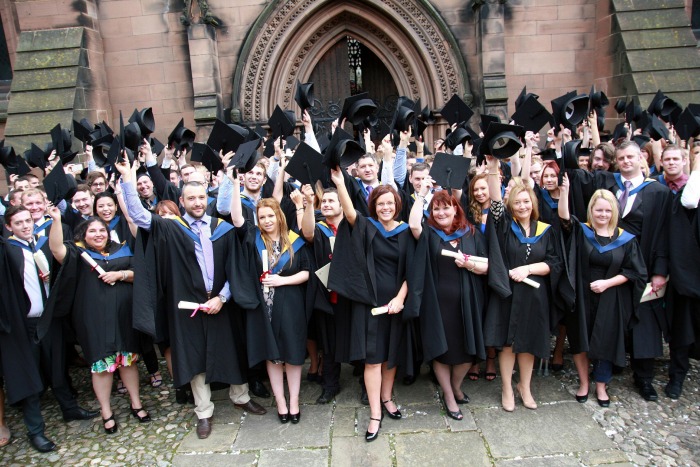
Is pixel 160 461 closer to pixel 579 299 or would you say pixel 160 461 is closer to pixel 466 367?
pixel 466 367

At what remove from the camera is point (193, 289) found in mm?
3930

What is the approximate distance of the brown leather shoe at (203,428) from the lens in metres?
3.90

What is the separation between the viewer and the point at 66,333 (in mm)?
4297

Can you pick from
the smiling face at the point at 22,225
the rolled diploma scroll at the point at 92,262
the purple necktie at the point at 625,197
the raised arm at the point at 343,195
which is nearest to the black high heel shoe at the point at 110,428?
the rolled diploma scroll at the point at 92,262

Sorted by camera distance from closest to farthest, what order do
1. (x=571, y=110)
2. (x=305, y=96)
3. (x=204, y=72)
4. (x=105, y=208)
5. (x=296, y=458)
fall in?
1. (x=296, y=458)
2. (x=105, y=208)
3. (x=571, y=110)
4. (x=305, y=96)
5. (x=204, y=72)

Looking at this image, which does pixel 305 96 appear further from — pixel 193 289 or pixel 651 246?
pixel 651 246

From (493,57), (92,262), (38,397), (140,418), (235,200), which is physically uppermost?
(493,57)

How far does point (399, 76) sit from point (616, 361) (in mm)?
7285

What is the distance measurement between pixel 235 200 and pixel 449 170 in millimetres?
1688

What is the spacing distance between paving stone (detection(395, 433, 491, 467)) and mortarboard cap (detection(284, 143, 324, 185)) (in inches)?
83.9

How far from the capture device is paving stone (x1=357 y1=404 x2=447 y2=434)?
3.86 meters

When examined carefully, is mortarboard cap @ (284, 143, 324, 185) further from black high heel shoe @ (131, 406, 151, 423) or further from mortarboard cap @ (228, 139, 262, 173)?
black high heel shoe @ (131, 406, 151, 423)

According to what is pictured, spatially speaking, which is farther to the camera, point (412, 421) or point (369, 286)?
point (412, 421)

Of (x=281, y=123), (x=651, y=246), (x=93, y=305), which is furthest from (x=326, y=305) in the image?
(x=651, y=246)
